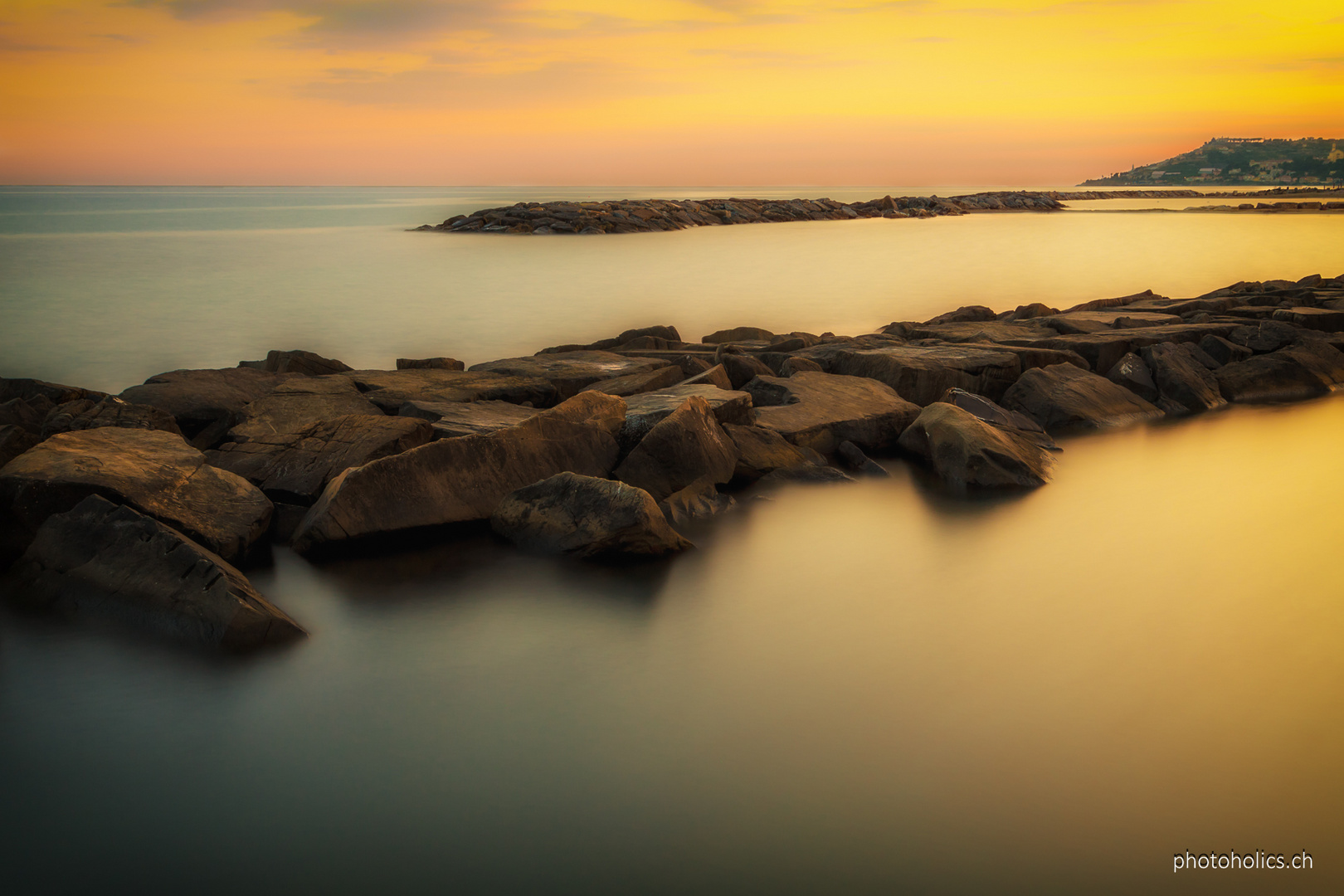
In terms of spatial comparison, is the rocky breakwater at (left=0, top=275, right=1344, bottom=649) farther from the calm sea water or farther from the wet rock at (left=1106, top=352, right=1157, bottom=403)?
the calm sea water

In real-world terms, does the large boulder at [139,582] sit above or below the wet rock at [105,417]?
below

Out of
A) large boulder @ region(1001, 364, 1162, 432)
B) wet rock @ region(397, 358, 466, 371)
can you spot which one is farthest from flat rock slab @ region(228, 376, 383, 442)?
large boulder @ region(1001, 364, 1162, 432)

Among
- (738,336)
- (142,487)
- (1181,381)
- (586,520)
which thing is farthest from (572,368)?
(1181,381)

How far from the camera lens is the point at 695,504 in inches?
176

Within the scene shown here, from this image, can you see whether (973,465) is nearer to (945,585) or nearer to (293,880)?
(945,585)

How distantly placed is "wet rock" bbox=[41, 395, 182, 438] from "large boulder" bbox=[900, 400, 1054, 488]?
164 inches

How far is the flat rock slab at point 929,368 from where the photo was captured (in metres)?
6.18

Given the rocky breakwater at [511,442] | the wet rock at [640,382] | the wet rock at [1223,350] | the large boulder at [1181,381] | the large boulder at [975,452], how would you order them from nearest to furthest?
the rocky breakwater at [511,442], the large boulder at [975,452], the wet rock at [640,382], the large boulder at [1181,381], the wet rock at [1223,350]

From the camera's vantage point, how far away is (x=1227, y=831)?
7.06ft

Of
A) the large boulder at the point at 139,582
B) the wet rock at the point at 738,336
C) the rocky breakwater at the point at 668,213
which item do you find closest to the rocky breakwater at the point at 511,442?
the large boulder at the point at 139,582

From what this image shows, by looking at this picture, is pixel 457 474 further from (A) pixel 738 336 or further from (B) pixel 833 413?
(A) pixel 738 336

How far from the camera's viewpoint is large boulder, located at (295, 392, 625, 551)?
380cm

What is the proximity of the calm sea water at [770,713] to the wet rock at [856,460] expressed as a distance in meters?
0.26

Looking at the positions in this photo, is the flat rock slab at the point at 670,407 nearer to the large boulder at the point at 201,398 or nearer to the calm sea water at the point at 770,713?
the calm sea water at the point at 770,713
